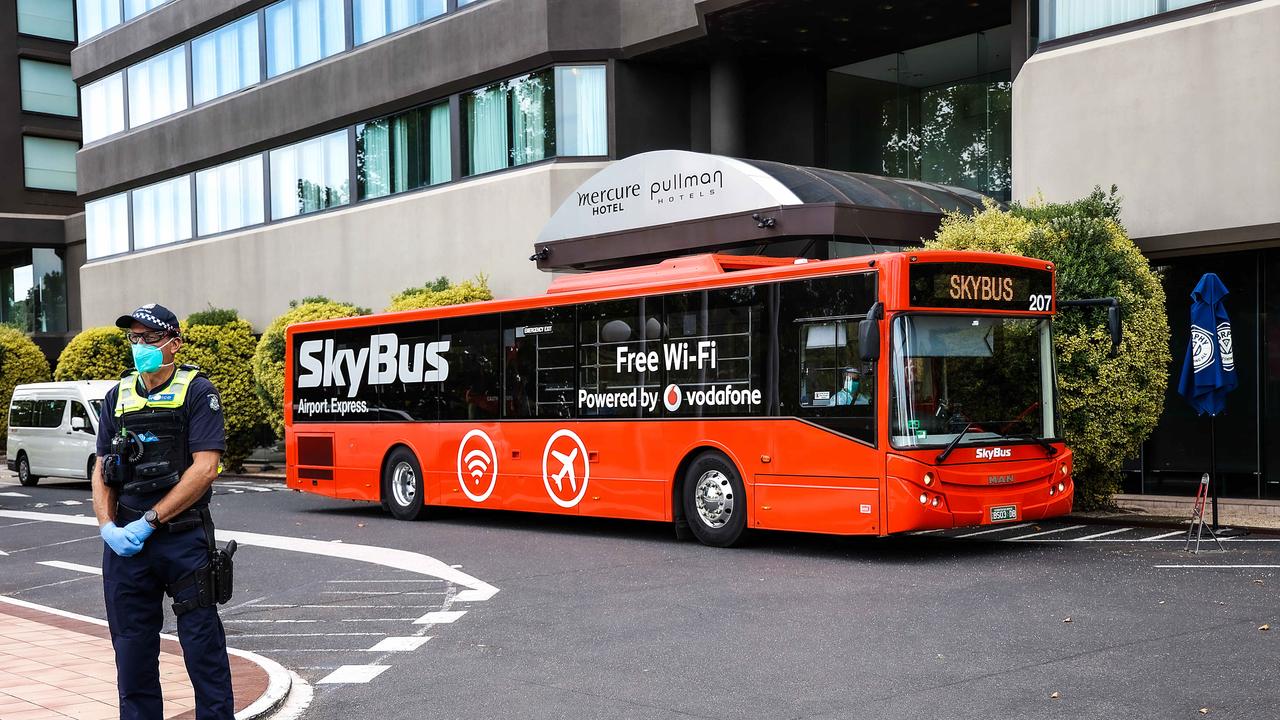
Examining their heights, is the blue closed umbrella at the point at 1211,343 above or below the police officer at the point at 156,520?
above

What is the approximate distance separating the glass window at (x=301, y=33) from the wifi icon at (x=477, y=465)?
643 inches

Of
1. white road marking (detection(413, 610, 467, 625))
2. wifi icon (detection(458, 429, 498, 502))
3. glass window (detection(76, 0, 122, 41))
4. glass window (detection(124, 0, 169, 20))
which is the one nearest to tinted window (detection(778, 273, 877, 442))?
white road marking (detection(413, 610, 467, 625))

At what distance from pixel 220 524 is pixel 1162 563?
479 inches

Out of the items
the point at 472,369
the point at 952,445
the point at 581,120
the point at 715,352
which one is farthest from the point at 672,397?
the point at 581,120

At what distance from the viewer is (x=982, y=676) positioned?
7500 millimetres

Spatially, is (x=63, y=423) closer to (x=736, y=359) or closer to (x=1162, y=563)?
(x=736, y=359)

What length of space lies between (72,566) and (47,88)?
137 ft

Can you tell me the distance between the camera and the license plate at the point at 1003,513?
41.1 feet

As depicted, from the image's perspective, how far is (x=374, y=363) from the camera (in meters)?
18.7

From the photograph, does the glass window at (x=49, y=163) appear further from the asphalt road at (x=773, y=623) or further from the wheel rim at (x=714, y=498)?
the wheel rim at (x=714, y=498)

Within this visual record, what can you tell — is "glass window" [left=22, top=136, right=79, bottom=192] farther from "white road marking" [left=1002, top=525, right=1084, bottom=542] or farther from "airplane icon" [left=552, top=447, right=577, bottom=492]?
"white road marking" [left=1002, top=525, right=1084, bottom=542]

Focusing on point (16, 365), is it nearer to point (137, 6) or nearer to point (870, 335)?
point (137, 6)

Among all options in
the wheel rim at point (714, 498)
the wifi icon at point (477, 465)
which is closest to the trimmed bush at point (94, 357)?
the wifi icon at point (477, 465)

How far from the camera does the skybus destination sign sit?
12469 mm
